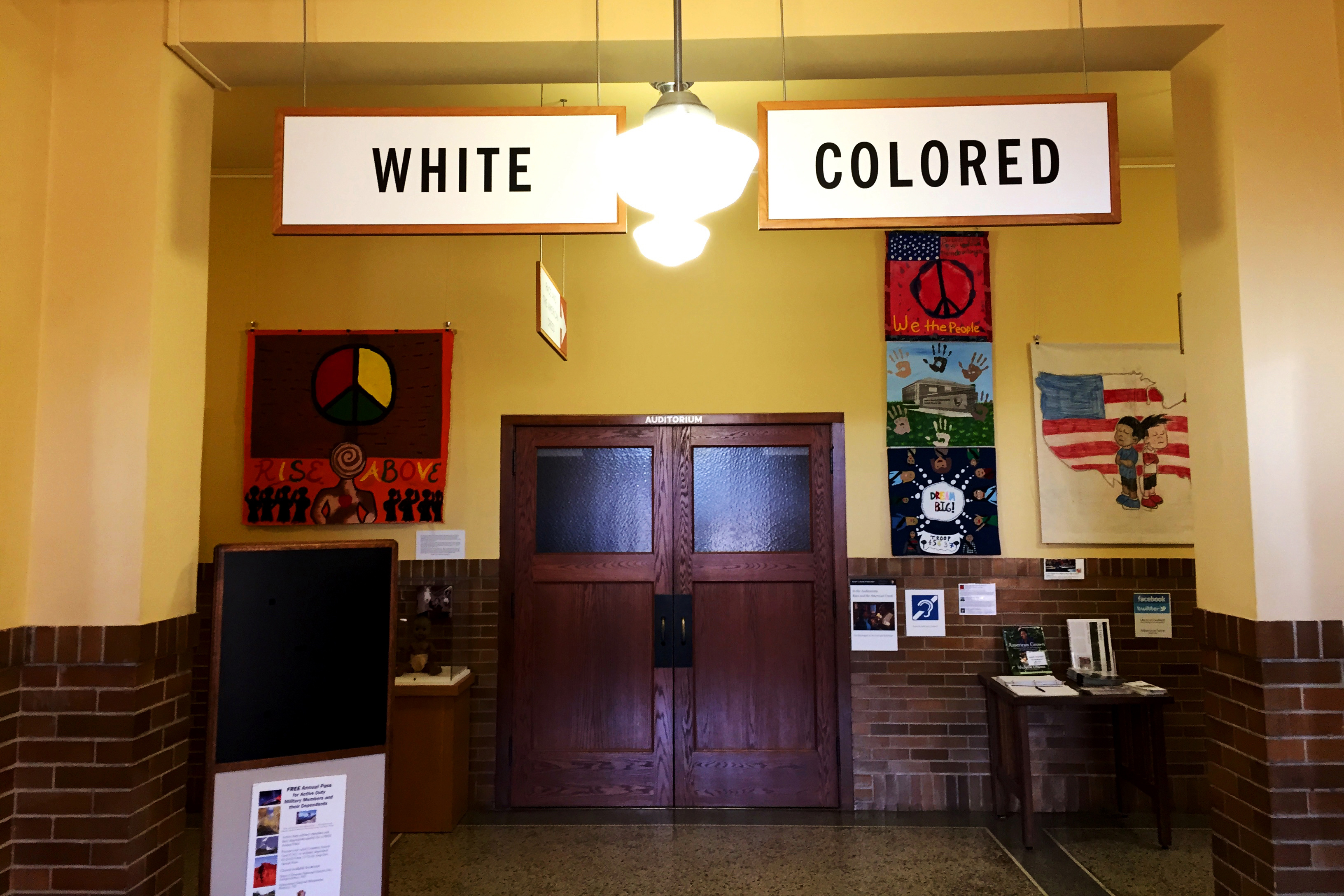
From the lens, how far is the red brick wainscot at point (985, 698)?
473 centimetres

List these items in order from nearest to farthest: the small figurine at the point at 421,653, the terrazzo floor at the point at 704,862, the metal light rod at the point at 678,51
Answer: the metal light rod at the point at 678,51 → the terrazzo floor at the point at 704,862 → the small figurine at the point at 421,653

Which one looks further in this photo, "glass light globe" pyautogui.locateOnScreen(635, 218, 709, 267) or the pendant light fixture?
"glass light globe" pyautogui.locateOnScreen(635, 218, 709, 267)

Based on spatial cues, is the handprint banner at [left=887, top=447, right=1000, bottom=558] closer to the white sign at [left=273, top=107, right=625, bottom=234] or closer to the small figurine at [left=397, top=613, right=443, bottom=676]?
the small figurine at [left=397, top=613, right=443, bottom=676]

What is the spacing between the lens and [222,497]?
4938mm

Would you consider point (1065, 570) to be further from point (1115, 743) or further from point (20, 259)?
point (20, 259)

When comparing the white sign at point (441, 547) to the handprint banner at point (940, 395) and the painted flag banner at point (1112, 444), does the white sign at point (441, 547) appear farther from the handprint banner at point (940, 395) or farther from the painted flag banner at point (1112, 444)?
the painted flag banner at point (1112, 444)

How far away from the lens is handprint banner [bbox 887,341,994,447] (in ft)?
16.0

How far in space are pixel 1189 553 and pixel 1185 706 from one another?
0.86 meters

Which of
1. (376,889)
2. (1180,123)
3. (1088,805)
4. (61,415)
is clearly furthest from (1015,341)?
(61,415)

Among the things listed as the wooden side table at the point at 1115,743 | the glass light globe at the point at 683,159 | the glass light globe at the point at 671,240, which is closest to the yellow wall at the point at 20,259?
the glass light globe at the point at 671,240

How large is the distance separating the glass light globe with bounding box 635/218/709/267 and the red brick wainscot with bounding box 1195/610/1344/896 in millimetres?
2118

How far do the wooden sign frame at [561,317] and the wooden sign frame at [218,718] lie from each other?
1261 mm

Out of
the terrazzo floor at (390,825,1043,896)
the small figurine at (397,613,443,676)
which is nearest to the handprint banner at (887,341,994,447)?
the terrazzo floor at (390,825,1043,896)

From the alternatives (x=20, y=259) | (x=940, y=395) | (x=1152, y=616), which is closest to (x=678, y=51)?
(x=20, y=259)
